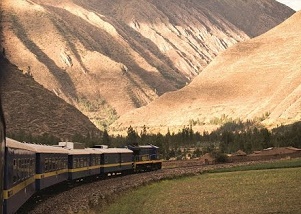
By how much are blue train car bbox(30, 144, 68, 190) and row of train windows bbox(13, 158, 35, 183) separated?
2.18 meters

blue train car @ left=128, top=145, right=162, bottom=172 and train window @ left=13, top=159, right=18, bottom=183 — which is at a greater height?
blue train car @ left=128, top=145, right=162, bottom=172

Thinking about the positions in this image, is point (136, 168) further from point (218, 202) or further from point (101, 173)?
point (218, 202)

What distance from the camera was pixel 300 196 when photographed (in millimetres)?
34250

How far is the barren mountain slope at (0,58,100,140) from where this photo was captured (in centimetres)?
14475

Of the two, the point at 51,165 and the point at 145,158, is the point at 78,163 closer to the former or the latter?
the point at 51,165

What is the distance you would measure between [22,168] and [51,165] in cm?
1144

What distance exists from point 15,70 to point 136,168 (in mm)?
92835

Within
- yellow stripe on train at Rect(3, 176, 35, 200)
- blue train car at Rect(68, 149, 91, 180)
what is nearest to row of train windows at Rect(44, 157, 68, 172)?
blue train car at Rect(68, 149, 91, 180)

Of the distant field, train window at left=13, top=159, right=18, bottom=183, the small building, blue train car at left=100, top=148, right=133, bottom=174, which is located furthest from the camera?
the small building

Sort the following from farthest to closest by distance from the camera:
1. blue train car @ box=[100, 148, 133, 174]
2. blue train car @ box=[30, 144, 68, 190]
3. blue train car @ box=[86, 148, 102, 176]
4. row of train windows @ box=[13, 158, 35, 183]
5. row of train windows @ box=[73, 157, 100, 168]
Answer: blue train car @ box=[100, 148, 133, 174], blue train car @ box=[86, 148, 102, 176], row of train windows @ box=[73, 157, 100, 168], blue train car @ box=[30, 144, 68, 190], row of train windows @ box=[13, 158, 35, 183]

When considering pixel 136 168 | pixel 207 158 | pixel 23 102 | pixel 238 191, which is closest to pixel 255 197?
pixel 238 191

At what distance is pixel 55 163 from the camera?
36.6 metres

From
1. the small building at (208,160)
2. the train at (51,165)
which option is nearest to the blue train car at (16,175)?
the train at (51,165)

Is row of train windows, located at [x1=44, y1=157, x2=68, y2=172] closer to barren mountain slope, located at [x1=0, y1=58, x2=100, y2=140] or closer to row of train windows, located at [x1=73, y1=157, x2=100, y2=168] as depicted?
row of train windows, located at [x1=73, y1=157, x2=100, y2=168]
